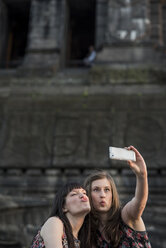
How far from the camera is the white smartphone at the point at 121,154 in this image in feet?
8.00

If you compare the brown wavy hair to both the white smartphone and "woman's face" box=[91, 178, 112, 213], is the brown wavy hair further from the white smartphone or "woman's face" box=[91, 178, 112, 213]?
the white smartphone

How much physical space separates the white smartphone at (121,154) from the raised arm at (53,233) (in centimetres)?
63

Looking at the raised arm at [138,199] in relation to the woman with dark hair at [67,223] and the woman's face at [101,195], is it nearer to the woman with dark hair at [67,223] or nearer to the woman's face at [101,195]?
the woman's face at [101,195]

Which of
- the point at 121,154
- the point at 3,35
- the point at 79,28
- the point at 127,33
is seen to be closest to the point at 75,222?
the point at 121,154

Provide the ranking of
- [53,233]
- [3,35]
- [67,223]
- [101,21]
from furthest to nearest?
[3,35] → [101,21] → [67,223] → [53,233]

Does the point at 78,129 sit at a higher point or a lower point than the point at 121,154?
lower

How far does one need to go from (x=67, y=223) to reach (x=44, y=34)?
7.89 metres

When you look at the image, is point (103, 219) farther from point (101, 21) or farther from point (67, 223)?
point (101, 21)

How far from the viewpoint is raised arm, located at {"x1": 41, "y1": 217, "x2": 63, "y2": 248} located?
238 cm

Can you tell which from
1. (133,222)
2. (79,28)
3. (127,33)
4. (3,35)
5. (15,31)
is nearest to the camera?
(133,222)

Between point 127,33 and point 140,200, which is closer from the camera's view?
point 140,200

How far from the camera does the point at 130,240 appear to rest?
266cm

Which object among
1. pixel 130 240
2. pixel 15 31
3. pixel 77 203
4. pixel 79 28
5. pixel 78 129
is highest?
pixel 79 28

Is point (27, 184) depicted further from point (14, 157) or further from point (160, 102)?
point (160, 102)
